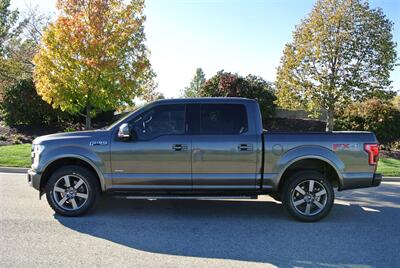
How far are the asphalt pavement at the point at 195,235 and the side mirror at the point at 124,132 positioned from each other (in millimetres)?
1324

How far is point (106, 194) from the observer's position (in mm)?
6926

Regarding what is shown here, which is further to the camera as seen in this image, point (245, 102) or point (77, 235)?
point (245, 102)

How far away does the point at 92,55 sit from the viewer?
15.8m

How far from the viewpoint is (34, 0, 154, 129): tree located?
15.7 meters

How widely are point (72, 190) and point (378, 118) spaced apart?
16824mm

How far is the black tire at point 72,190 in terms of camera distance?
6730 mm

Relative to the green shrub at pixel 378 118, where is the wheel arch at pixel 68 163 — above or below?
below

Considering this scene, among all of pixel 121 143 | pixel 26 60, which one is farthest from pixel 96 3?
pixel 26 60

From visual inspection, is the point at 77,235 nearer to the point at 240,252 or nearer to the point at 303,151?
the point at 240,252

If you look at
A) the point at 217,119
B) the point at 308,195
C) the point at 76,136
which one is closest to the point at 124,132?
the point at 76,136

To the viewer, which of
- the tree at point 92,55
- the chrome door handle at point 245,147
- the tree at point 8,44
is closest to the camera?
the chrome door handle at point 245,147

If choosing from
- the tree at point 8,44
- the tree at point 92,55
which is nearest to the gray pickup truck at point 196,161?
the tree at point 92,55

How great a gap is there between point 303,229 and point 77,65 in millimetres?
12071

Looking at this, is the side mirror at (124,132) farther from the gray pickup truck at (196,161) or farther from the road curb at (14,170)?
the road curb at (14,170)
